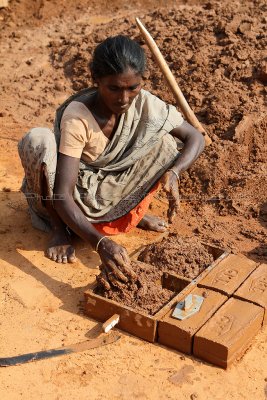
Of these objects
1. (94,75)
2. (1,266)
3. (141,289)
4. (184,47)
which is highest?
(94,75)

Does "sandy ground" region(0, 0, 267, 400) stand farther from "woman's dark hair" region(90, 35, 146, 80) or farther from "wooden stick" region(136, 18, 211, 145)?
"woman's dark hair" region(90, 35, 146, 80)

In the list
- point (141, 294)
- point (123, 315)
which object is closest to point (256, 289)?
point (141, 294)

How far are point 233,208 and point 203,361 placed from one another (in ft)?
6.17

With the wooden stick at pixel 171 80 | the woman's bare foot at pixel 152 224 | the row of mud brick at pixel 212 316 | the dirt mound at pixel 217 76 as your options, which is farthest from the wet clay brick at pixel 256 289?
the wooden stick at pixel 171 80

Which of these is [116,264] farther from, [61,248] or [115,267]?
[61,248]

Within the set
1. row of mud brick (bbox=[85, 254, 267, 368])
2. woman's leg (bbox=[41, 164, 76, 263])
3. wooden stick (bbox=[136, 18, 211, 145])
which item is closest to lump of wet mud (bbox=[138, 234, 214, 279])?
row of mud brick (bbox=[85, 254, 267, 368])

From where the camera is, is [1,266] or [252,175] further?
[252,175]

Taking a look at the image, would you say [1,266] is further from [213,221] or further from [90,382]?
[213,221]

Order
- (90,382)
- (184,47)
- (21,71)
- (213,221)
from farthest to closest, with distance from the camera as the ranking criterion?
(21,71)
(184,47)
(213,221)
(90,382)

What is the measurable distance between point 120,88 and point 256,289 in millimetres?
1441

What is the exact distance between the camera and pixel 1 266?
163 inches

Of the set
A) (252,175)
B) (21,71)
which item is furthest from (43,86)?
(252,175)

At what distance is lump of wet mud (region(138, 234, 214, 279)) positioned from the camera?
384 centimetres

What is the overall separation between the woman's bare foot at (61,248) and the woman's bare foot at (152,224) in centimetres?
61
